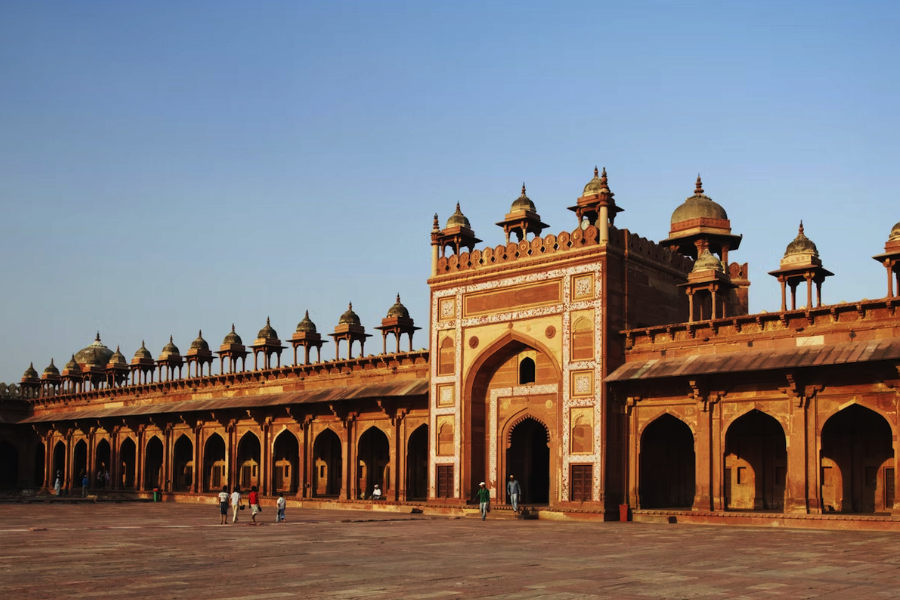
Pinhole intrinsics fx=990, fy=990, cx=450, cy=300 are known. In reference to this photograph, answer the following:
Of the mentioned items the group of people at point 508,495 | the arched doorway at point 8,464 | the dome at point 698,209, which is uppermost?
the dome at point 698,209

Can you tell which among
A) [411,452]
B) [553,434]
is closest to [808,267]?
[553,434]

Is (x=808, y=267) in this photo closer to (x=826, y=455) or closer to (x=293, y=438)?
(x=826, y=455)

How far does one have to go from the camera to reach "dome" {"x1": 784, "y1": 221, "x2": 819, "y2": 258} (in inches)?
1106

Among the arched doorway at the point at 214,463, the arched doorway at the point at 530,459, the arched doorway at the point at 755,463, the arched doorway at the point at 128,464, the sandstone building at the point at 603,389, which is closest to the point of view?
the sandstone building at the point at 603,389

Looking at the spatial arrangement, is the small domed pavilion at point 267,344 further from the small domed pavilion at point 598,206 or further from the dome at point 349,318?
the small domed pavilion at point 598,206

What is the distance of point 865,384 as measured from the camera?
24.8 meters

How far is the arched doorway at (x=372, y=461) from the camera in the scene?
4066 centimetres

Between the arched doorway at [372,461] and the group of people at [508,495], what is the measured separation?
8.76m

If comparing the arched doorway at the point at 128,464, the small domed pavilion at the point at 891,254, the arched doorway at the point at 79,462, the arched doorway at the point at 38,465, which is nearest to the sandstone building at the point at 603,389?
the small domed pavilion at the point at 891,254

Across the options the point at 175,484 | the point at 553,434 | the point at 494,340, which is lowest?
the point at 175,484

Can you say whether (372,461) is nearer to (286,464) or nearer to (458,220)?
(286,464)

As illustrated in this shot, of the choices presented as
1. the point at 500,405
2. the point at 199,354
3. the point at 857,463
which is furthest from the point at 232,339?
the point at 857,463

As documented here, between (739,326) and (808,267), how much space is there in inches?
102

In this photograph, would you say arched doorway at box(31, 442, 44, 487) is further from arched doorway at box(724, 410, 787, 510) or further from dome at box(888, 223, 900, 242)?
dome at box(888, 223, 900, 242)
